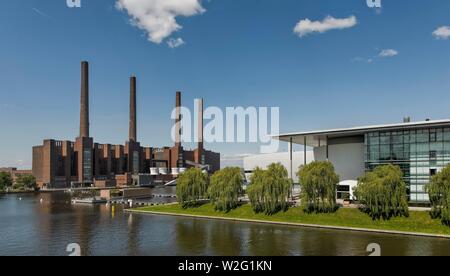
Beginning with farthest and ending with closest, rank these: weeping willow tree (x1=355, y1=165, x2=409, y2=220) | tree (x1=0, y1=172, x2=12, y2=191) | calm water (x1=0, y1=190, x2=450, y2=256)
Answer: tree (x1=0, y1=172, x2=12, y2=191), weeping willow tree (x1=355, y1=165, x2=409, y2=220), calm water (x1=0, y1=190, x2=450, y2=256)

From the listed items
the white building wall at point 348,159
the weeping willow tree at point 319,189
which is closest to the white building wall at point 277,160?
the white building wall at point 348,159

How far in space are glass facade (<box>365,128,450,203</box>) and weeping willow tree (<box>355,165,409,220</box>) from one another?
250 inches

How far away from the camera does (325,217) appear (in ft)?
137

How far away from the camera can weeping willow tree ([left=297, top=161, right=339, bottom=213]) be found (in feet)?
142

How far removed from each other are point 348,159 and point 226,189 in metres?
22.0

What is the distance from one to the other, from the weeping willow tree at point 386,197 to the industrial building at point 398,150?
21.2 feet

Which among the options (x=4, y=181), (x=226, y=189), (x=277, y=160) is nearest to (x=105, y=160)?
(x=4, y=181)

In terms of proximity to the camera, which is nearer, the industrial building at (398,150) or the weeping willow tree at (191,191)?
the industrial building at (398,150)

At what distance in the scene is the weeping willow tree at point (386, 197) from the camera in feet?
128

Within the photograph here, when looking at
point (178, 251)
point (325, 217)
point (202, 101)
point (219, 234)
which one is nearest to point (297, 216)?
point (325, 217)

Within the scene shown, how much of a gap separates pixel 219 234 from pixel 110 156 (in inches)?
4526

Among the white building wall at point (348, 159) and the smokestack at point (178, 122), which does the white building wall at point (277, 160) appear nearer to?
the white building wall at point (348, 159)

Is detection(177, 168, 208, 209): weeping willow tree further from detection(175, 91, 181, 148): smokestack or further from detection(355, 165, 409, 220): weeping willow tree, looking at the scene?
detection(175, 91, 181, 148): smokestack

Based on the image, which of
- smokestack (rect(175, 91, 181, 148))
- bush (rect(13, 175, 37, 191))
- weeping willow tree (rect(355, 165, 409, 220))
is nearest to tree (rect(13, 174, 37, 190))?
bush (rect(13, 175, 37, 191))
